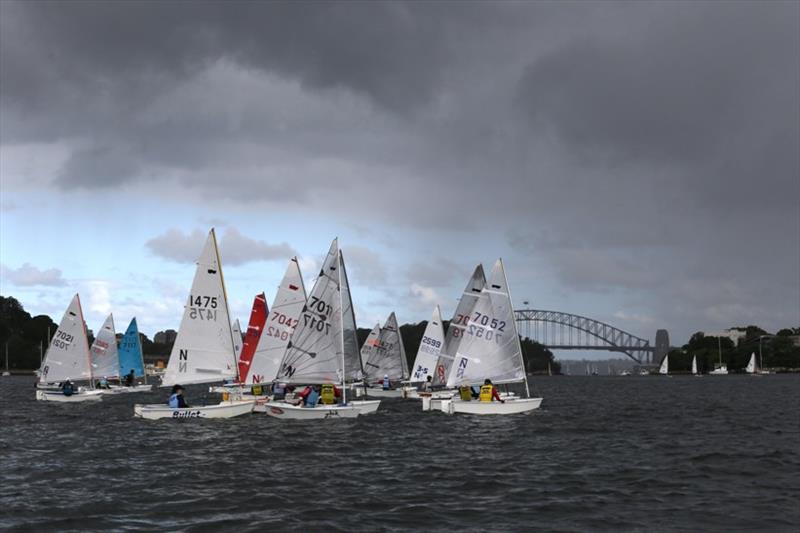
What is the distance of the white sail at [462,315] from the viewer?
5138 centimetres

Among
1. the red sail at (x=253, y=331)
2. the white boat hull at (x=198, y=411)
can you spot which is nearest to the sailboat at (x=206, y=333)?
the white boat hull at (x=198, y=411)

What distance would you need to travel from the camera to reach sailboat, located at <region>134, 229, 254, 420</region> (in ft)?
132

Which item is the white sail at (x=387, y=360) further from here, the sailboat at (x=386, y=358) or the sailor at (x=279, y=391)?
the sailor at (x=279, y=391)

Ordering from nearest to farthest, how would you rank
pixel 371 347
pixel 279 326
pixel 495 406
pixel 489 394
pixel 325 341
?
pixel 325 341 < pixel 495 406 < pixel 489 394 < pixel 279 326 < pixel 371 347

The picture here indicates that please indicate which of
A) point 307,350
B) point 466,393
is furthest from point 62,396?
point 466,393

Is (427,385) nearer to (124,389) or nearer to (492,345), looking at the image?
(492,345)

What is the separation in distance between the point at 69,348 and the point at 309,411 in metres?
31.0

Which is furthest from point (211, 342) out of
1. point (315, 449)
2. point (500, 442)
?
point (500, 442)

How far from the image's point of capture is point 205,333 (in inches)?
1594

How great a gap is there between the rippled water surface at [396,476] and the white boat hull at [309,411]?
493 millimetres

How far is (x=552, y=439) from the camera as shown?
3322 centimetres

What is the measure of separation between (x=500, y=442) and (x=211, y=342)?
55.3ft

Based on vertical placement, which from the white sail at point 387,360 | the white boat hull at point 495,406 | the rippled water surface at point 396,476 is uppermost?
the white sail at point 387,360

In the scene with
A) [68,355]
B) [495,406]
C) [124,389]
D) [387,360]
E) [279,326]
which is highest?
[279,326]
